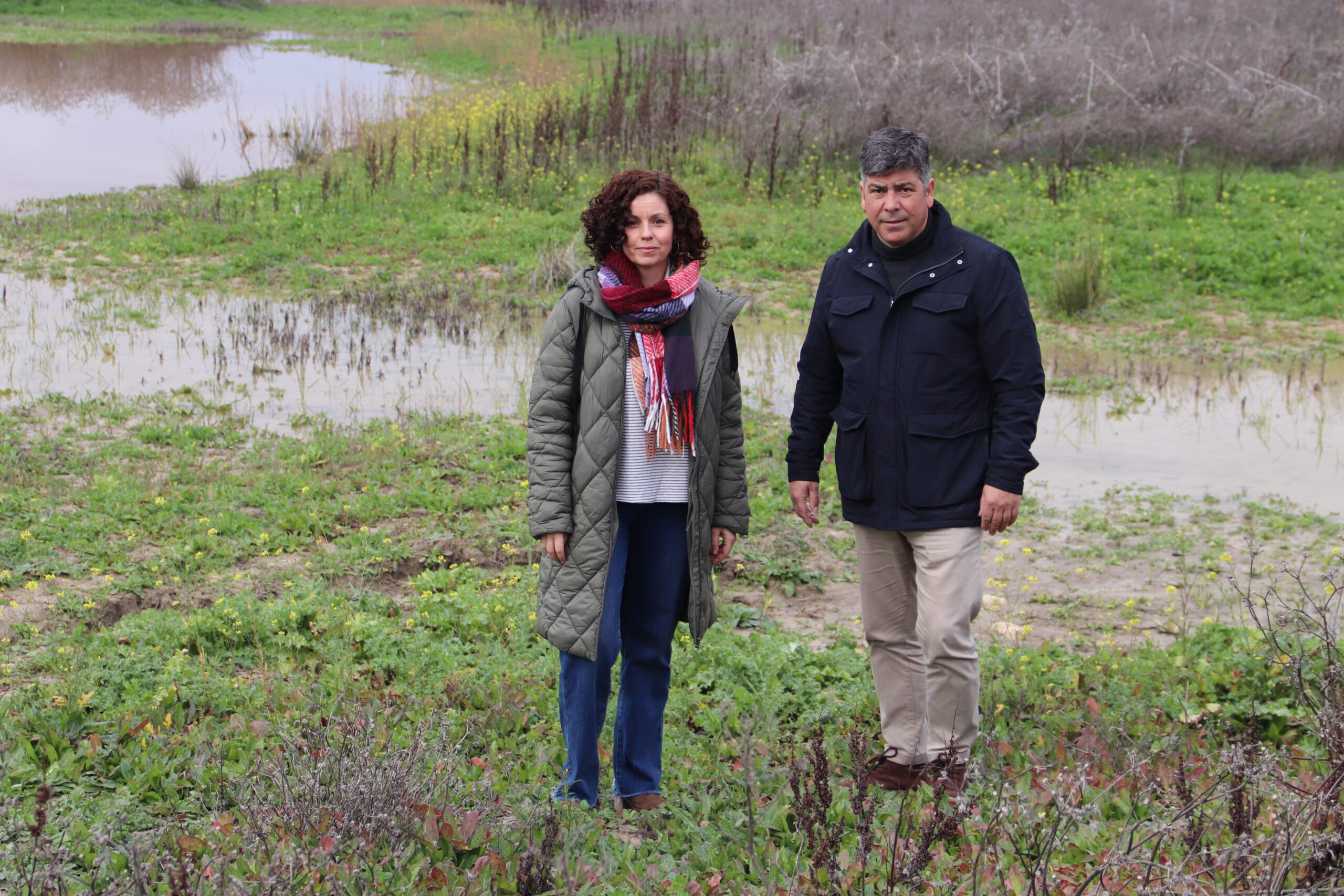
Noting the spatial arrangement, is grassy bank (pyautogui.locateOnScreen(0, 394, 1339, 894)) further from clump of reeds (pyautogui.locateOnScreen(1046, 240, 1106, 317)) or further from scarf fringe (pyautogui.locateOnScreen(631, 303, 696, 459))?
clump of reeds (pyautogui.locateOnScreen(1046, 240, 1106, 317))

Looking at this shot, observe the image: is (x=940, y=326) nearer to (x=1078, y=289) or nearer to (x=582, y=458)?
(x=582, y=458)

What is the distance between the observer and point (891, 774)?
12.9 ft

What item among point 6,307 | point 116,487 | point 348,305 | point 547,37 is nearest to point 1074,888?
point 116,487

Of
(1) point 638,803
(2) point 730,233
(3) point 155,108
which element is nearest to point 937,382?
(1) point 638,803

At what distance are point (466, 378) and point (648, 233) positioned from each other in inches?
247

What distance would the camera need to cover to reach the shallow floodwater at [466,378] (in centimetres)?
798

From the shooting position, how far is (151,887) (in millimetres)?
2848

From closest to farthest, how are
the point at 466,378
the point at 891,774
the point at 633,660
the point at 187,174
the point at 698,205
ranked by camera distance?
the point at 633,660 < the point at 891,774 < the point at 466,378 < the point at 698,205 < the point at 187,174

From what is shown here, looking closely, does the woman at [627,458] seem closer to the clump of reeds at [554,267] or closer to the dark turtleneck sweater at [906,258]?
the dark turtleneck sweater at [906,258]

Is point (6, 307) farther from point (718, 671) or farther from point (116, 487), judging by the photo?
point (718, 671)

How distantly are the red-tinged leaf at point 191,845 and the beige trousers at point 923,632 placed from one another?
6.84 ft

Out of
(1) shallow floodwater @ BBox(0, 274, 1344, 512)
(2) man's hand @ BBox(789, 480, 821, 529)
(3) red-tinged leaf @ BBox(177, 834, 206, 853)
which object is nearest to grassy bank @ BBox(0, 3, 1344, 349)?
(1) shallow floodwater @ BBox(0, 274, 1344, 512)

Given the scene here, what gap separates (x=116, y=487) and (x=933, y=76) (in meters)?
15.6

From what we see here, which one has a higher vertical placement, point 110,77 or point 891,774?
point 110,77
